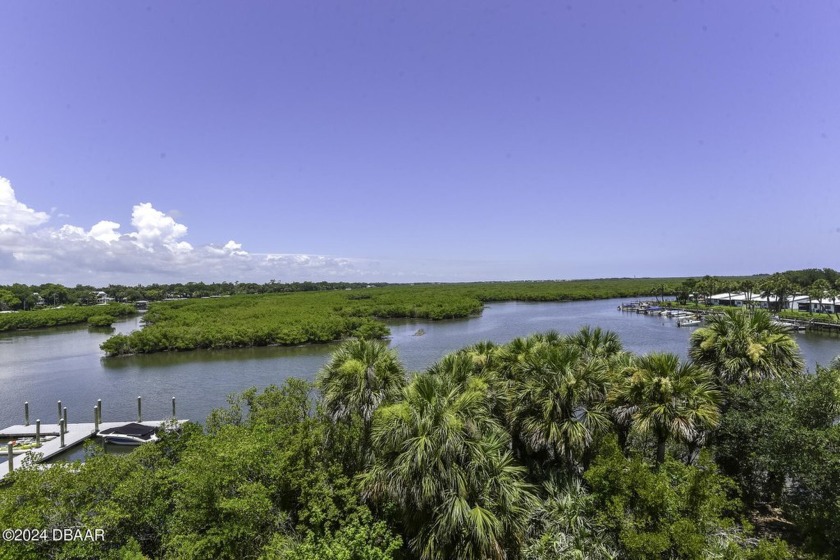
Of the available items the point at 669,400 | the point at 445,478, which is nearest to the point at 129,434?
the point at 445,478

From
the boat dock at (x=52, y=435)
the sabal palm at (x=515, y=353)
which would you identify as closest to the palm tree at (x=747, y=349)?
the sabal palm at (x=515, y=353)

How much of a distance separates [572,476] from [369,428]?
6178 mm

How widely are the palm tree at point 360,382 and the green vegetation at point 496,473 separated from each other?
Answer: 5 centimetres

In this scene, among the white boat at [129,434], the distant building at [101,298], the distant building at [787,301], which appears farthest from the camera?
the distant building at [101,298]

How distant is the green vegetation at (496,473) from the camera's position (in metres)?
9.47

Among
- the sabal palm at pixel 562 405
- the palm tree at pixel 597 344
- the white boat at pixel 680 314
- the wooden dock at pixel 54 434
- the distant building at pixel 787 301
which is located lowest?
the wooden dock at pixel 54 434

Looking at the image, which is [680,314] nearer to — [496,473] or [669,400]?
[669,400]

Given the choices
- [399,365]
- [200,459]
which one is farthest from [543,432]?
[200,459]

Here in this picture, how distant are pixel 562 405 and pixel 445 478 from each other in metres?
4.94

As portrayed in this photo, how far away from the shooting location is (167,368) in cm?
4919

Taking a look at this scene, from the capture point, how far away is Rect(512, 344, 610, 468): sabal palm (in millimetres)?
12461

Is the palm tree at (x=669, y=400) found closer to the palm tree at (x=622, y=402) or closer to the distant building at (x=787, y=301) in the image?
the palm tree at (x=622, y=402)

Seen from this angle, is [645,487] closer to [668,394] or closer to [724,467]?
[668,394]

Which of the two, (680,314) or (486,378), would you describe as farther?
(680,314)
